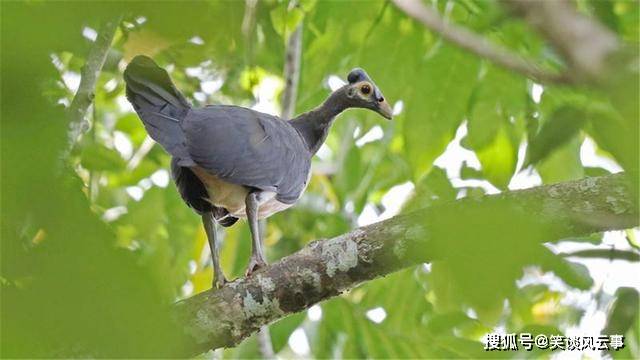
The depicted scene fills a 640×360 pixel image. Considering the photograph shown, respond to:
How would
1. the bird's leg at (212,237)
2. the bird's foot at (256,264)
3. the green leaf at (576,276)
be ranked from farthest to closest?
the bird's leg at (212,237) → the bird's foot at (256,264) → the green leaf at (576,276)

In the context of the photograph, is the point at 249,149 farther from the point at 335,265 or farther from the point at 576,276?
the point at 576,276

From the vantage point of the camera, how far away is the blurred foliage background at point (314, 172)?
77cm

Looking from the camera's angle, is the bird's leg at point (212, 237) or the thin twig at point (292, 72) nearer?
the bird's leg at point (212, 237)

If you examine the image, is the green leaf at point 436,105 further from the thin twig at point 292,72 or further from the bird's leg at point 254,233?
the thin twig at point 292,72

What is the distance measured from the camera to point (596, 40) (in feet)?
2.19

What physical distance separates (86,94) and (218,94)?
2440mm

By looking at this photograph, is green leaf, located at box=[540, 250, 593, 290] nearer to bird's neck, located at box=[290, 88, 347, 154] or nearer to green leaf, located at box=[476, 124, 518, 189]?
green leaf, located at box=[476, 124, 518, 189]

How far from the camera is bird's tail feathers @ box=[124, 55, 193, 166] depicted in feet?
10.2

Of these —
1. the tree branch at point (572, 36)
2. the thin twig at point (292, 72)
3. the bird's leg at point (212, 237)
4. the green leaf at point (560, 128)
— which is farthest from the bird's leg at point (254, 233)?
the tree branch at point (572, 36)

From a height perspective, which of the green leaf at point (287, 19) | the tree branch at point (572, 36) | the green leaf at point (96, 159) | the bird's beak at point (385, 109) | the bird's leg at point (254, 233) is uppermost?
the green leaf at point (287, 19)

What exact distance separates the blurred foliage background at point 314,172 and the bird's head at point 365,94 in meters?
0.04

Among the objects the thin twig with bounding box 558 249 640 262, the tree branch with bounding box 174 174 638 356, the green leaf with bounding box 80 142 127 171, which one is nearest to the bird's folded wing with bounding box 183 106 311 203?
the tree branch with bounding box 174 174 638 356

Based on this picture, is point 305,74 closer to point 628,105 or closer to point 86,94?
point 86,94

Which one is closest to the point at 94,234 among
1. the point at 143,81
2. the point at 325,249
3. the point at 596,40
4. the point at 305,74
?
the point at 596,40
